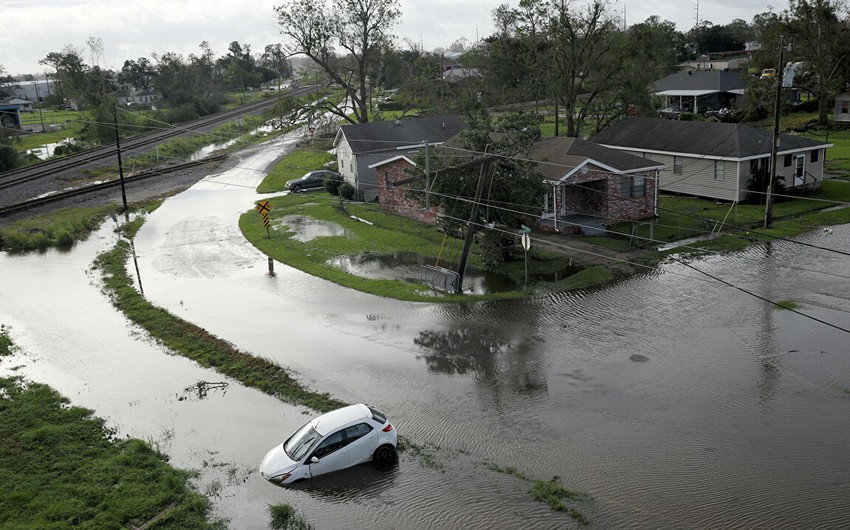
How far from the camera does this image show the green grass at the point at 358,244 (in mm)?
Result: 28859

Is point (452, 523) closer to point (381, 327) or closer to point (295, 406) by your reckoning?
point (295, 406)

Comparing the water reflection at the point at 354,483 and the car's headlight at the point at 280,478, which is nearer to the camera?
the water reflection at the point at 354,483

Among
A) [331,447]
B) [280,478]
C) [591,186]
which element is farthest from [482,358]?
[591,186]

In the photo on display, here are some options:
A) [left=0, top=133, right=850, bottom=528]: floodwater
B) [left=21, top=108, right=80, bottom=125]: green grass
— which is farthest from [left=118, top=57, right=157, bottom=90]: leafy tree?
[left=0, top=133, right=850, bottom=528]: floodwater

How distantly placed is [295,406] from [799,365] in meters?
13.9

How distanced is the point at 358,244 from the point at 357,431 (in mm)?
20641

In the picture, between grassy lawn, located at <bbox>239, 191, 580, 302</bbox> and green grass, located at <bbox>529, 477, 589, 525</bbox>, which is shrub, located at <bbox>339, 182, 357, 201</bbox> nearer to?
grassy lawn, located at <bbox>239, 191, 580, 302</bbox>

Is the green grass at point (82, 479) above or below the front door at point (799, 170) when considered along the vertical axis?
below

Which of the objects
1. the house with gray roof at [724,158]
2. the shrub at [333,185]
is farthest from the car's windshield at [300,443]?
the shrub at [333,185]

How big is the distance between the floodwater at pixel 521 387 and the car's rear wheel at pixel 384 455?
247mm

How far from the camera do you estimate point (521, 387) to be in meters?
19.8

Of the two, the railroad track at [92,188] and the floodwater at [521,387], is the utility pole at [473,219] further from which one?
the railroad track at [92,188]

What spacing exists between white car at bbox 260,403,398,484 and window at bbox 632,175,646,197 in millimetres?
24574

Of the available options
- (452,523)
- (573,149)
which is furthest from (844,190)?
(452,523)
